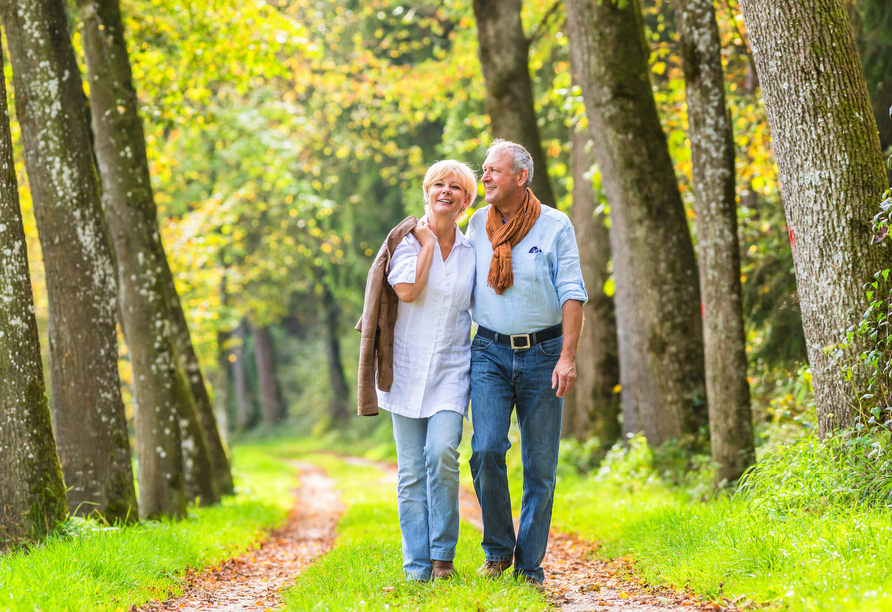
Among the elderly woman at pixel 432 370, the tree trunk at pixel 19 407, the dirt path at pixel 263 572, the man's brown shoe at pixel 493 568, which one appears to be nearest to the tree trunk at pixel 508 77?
the dirt path at pixel 263 572

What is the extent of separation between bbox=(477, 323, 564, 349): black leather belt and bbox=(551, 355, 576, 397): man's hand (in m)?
0.21

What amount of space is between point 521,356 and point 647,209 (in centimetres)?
425

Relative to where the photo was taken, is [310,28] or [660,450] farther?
[310,28]

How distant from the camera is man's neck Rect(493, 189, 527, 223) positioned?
4668 millimetres

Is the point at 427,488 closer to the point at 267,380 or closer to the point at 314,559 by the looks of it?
the point at 314,559

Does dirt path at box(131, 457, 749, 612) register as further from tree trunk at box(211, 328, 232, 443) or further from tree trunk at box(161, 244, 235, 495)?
tree trunk at box(211, 328, 232, 443)

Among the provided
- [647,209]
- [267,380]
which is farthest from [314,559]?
[267,380]

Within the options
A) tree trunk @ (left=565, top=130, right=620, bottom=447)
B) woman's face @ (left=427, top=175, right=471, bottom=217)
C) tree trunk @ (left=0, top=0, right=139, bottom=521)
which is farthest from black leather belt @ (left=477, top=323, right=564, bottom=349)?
tree trunk @ (left=565, top=130, right=620, bottom=447)

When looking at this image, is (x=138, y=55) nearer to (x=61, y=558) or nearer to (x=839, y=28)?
(x=61, y=558)

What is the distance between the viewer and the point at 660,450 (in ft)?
27.0

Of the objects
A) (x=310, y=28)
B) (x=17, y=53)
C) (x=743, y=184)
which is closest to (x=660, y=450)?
(x=743, y=184)

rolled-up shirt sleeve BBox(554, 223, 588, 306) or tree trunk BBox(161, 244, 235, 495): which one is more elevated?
rolled-up shirt sleeve BBox(554, 223, 588, 306)

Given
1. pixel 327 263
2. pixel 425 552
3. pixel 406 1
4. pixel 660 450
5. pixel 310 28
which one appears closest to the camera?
pixel 425 552

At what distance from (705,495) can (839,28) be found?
3882 millimetres
